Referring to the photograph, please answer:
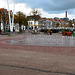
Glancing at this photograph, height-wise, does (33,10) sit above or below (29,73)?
above

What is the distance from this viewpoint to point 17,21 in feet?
154

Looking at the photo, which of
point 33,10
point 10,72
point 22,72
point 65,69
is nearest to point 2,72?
point 10,72

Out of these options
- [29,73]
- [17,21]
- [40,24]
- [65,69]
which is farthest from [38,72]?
[40,24]

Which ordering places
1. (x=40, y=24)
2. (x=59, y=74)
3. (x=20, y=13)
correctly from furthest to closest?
1. (x=40, y=24)
2. (x=20, y=13)
3. (x=59, y=74)

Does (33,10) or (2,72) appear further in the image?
(33,10)

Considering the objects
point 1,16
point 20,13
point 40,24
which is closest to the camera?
point 1,16

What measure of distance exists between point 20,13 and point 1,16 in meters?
7.10

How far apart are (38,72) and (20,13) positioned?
4285 centimetres

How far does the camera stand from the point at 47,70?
5430 millimetres

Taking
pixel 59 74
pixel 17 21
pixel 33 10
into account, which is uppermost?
pixel 33 10

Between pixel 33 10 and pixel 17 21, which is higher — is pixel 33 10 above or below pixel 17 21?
above

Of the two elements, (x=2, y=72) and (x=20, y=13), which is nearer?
(x=2, y=72)

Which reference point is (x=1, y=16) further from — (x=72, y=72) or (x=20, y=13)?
(x=72, y=72)

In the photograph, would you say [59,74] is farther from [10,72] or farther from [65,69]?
[10,72]
